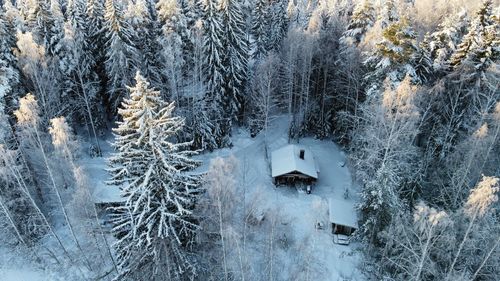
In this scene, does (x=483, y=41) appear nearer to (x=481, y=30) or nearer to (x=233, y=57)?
(x=481, y=30)

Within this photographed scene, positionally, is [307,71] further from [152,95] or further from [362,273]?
[152,95]

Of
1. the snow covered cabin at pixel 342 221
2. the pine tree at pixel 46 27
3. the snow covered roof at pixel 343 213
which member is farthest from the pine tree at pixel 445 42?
the pine tree at pixel 46 27

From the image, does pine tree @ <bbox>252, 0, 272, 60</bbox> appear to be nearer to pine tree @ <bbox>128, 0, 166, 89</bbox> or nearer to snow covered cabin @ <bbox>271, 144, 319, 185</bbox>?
pine tree @ <bbox>128, 0, 166, 89</bbox>

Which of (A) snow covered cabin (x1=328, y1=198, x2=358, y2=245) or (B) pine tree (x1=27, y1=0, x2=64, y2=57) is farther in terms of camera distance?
(B) pine tree (x1=27, y1=0, x2=64, y2=57)

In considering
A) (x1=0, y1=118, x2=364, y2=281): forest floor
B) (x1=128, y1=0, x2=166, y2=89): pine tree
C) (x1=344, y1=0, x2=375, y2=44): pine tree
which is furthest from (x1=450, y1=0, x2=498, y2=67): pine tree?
(x1=128, y1=0, x2=166, y2=89): pine tree

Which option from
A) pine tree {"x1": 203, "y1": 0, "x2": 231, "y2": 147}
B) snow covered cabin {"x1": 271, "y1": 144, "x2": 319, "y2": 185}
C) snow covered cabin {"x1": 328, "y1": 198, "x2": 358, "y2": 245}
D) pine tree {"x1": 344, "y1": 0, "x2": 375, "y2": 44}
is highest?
pine tree {"x1": 344, "y1": 0, "x2": 375, "y2": 44}

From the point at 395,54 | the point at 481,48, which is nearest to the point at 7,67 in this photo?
the point at 395,54
